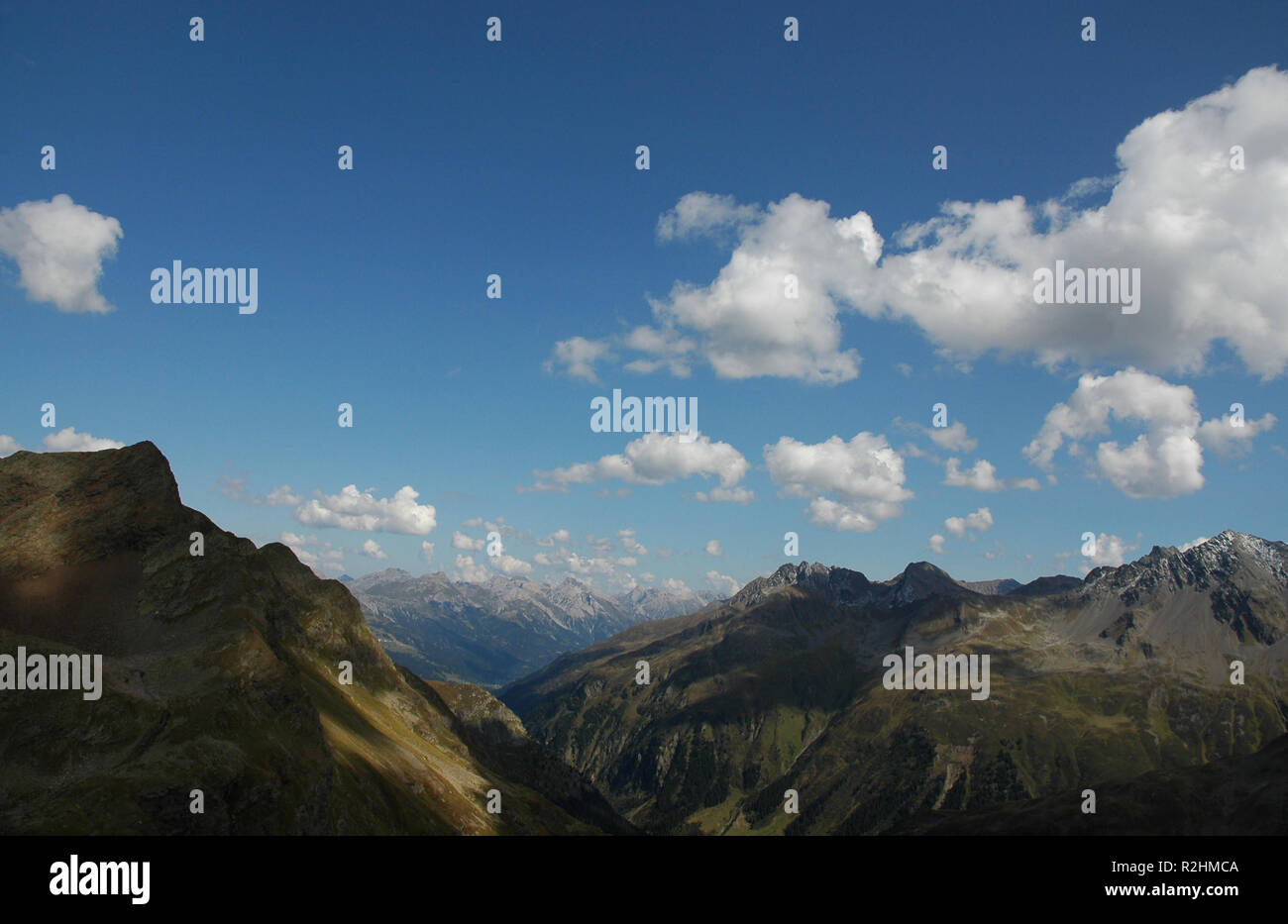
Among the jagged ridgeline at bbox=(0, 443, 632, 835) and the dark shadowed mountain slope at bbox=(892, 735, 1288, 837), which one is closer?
the jagged ridgeline at bbox=(0, 443, 632, 835)

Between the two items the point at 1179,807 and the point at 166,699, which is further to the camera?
the point at 1179,807

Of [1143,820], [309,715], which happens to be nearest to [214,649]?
[309,715]

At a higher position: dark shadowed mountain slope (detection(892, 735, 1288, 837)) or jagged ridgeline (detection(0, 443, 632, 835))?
jagged ridgeline (detection(0, 443, 632, 835))

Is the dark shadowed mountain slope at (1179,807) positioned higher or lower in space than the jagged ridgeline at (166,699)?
lower

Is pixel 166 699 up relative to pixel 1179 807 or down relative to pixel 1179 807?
up

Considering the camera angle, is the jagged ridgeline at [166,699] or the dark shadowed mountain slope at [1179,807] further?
the dark shadowed mountain slope at [1179,807]
